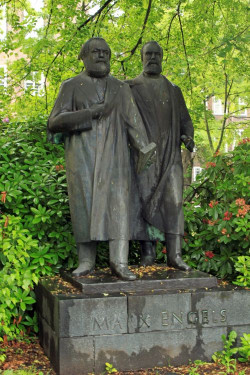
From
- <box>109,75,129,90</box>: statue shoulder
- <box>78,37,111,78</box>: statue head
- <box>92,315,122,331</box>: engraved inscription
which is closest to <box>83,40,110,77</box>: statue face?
<box>78,37,111,78</box>: statue head

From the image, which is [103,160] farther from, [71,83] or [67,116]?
[71,83]

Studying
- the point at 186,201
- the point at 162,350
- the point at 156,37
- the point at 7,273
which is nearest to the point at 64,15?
the point at 156,37

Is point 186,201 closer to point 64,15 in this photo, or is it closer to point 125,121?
point 125,121

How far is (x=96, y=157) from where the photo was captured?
16.8ft

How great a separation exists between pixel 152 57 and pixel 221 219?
191 cm

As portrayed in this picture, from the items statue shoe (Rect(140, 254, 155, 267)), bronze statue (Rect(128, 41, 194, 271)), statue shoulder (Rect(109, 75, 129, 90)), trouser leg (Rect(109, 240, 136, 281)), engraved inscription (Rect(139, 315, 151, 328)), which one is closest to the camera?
engraved inscription (Rect(139, 315, 151, 328))

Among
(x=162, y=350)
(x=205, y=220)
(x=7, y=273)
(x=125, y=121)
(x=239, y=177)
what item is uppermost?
(x=125, y=121)

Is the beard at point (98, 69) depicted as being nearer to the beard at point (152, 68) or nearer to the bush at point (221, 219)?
the beard at point (152, 68)

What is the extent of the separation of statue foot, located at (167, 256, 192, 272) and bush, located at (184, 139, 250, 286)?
508mm

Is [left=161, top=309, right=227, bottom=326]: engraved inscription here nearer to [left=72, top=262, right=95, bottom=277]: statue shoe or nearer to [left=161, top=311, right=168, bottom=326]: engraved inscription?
[left=161, top=311, right=168, bottom=326]: engraved inscription

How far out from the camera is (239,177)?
6082 millimetres

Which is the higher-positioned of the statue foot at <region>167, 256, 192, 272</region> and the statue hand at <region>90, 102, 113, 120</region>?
the statue hand at <region>90, 102, 113, 120</region>

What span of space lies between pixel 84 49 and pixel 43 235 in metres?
2.08

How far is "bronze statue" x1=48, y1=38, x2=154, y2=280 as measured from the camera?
5.06 metres
